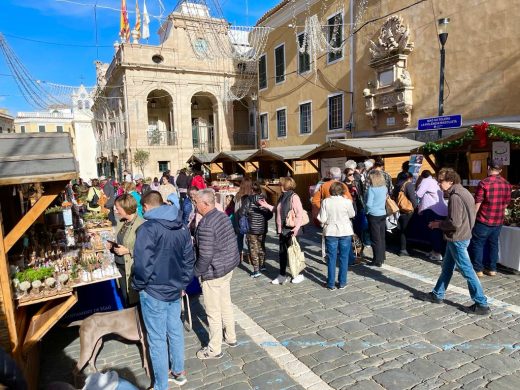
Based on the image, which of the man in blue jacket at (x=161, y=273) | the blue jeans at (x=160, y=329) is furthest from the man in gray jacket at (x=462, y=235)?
the blue jeans at (x=160, y=329)

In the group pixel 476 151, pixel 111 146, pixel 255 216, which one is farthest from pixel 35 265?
pixel 111 146

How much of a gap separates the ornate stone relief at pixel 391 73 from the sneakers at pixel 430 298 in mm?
10141

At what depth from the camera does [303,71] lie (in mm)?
19844

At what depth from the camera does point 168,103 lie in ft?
105

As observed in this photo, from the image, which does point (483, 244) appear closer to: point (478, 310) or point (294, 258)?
point (478, 310)

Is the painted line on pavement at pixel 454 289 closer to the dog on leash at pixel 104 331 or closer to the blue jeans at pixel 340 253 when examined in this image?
the blue jeans at pixel 340 253

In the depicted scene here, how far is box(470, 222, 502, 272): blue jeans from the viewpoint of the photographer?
19.3 ft

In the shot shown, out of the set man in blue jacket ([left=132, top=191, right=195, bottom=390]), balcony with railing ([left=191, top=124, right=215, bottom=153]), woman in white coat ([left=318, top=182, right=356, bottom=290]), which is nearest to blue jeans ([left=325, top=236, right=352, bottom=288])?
woman in white coat ([left=318, top=182, right=356, bottom=290])

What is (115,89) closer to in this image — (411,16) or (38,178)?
(411,16)

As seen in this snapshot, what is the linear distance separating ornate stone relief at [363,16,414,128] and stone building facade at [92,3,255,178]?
14538 mm

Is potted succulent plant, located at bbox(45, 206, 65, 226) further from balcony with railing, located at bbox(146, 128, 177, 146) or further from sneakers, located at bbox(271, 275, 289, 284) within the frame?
balcony with railing, located at bbox(146, 128, 177, 146)

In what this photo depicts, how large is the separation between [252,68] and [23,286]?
30.4 m

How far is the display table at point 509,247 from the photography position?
6.07 metres

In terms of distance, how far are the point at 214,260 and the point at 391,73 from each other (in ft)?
42.8
